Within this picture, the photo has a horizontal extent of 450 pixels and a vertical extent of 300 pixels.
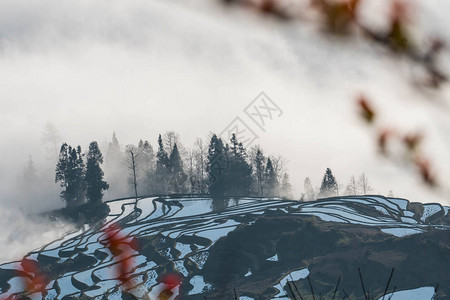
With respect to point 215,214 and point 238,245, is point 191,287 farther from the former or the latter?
→ point 215,214

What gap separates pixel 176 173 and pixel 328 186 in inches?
668

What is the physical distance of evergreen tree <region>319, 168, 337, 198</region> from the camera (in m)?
62.1

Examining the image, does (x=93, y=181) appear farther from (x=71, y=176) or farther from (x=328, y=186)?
(x=328, y=186)

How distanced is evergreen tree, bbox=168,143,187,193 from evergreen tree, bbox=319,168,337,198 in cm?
1547

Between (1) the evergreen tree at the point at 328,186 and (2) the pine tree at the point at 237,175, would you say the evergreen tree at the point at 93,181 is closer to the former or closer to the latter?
(2) the pine tree at the point at 237,175

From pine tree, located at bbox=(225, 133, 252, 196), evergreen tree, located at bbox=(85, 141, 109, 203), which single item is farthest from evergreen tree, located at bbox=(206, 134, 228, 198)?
evergreen tree, located at bbox=(85, 141, 109, 203)

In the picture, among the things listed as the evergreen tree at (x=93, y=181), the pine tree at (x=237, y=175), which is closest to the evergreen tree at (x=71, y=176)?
the evergreen tree at (x=93, y=181)

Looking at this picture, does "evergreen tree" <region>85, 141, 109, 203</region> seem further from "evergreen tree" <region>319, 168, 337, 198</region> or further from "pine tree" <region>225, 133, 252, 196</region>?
"evergreen tree" <region>319, 168, 337, 198</region>

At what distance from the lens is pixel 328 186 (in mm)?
62125

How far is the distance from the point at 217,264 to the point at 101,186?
22.9 m

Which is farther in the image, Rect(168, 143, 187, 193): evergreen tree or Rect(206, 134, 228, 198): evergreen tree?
Rect(168, 143, 187, 193): evergreen tree

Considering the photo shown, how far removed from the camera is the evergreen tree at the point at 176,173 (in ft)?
200

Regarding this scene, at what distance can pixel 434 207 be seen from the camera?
45.8 m

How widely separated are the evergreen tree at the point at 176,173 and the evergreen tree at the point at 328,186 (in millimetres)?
15469
